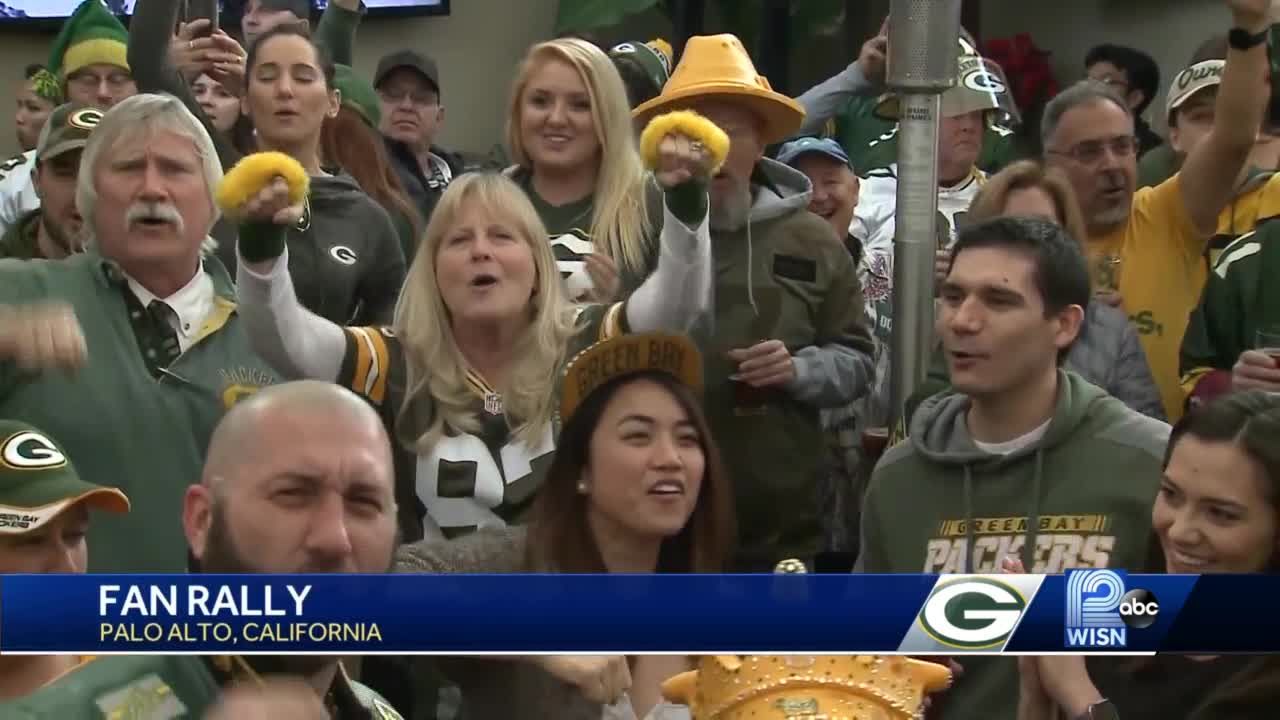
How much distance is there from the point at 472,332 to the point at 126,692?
1.66 m

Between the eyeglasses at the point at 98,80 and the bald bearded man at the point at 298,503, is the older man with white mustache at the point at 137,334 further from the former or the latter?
the eyeglasses at the point at 98,80

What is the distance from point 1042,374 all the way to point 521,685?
1.05 metres

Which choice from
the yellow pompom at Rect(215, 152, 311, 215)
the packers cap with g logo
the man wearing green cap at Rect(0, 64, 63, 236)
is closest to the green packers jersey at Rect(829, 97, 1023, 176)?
the man wearing green cap at Rect(0, 64, 63, 236)

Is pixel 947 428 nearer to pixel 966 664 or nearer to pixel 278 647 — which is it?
pixel 966 664

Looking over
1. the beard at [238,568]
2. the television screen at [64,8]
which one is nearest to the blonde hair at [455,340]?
the beard at [238,568]

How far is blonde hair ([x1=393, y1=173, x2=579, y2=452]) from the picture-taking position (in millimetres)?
3883

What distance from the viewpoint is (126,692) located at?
2404 millimetres

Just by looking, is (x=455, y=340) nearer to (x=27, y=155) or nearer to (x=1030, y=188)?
(x=1030, y=188)

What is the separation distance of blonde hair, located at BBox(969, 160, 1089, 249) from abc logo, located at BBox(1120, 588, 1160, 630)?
1415mm

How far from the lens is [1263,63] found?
14.0 ft

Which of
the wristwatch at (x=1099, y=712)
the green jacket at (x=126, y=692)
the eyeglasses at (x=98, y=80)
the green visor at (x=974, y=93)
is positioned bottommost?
the wristwatch at (x=1099, y=712)

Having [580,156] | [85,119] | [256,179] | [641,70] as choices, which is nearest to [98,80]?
[85,119]

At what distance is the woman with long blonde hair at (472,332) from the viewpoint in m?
3.84

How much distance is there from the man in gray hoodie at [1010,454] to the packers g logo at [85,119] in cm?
243
